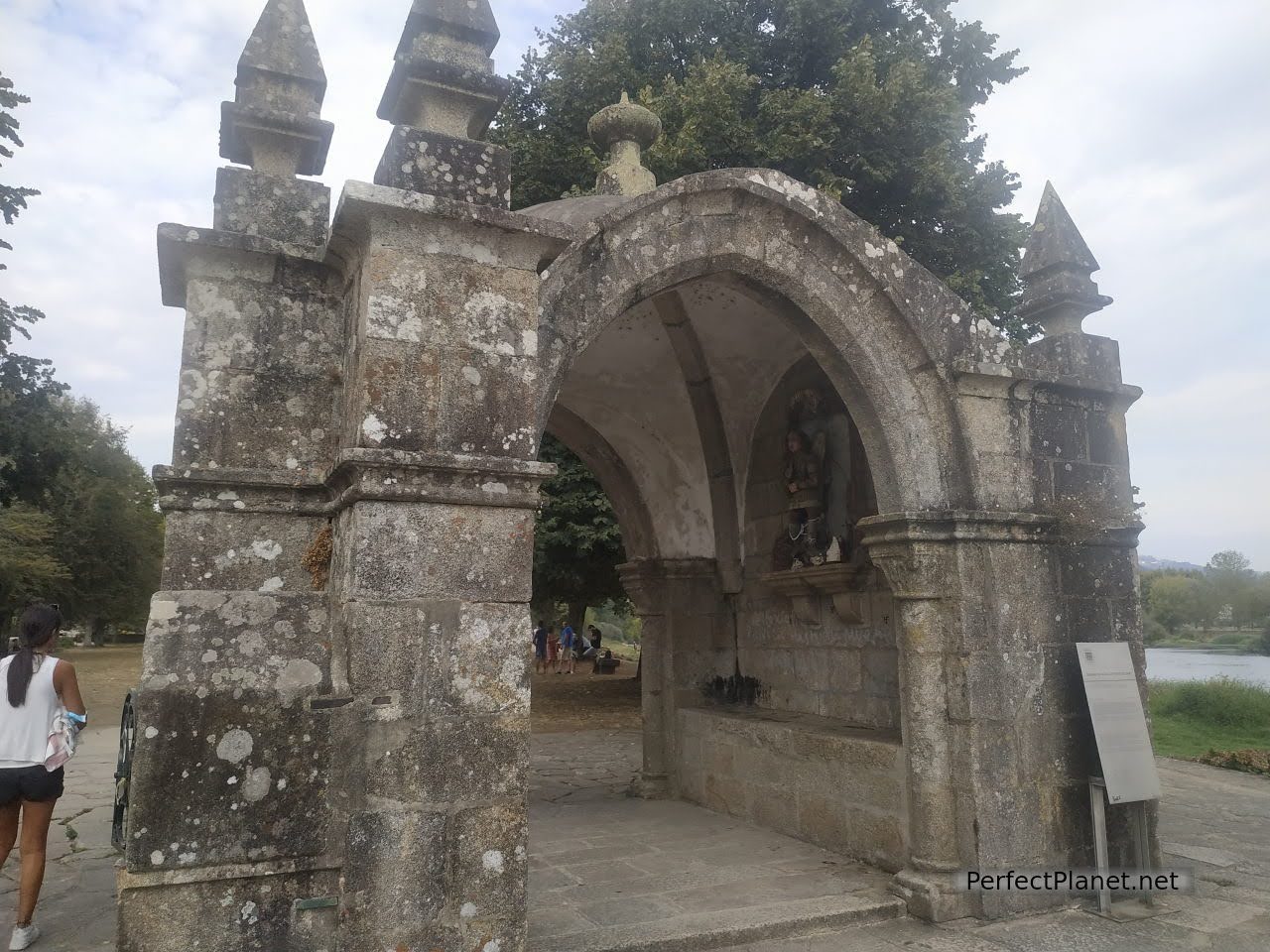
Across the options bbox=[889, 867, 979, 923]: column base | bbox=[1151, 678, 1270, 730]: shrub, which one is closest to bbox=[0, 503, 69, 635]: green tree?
bbox=[889, 867, 979, 923]: column base

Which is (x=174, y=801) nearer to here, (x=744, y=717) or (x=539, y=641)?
(x=744, y=717)

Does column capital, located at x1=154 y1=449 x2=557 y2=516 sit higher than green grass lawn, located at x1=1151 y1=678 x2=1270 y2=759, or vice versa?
column capital, located at x1=154 y1=449 x2=557 y2=516

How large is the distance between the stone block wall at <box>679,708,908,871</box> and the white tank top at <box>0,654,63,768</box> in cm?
398

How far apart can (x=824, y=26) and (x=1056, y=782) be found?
11036mm

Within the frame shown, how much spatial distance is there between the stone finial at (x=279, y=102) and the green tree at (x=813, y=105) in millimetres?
6769

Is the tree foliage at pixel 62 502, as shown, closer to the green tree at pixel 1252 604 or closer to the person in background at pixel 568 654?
the person in background at pixel 568 654

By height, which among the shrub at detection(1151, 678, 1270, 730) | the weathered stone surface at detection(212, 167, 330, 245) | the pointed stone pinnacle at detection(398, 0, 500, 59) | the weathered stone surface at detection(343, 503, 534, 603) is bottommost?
the shrub at detection(1151, 678, 1270, 730)

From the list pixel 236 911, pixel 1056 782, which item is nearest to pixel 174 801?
pixel 236 911

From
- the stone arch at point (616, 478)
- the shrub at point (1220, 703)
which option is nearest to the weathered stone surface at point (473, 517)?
the stone arch at point (616, 478)

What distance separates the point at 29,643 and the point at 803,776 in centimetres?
419

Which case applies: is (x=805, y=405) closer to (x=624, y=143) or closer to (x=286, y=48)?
(x=624, y=143)

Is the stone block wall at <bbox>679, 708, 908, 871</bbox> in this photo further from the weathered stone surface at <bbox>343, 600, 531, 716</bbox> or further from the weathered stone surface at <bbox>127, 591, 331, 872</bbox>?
the weathered stone surface at <bbox>127, 591, 331, 872</bbox>

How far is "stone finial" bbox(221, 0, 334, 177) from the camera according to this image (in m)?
3.62

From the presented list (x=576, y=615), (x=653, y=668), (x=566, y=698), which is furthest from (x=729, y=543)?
(x=576, y=615)
